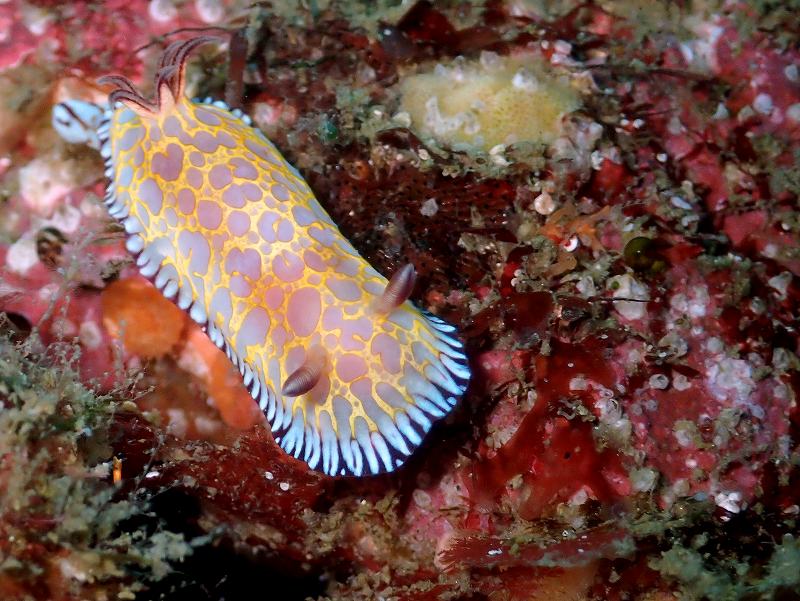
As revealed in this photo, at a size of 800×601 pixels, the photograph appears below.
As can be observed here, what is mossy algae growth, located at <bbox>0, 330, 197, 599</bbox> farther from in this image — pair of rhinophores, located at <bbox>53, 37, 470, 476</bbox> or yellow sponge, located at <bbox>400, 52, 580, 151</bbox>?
yellow sponge, located at <bbox>400, 52, 580, 151</bbox>

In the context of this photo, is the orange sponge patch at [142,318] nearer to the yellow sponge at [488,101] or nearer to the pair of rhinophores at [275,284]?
the pair of rhinophores at [275,284]

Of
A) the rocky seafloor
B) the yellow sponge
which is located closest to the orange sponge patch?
the rocky seafloor

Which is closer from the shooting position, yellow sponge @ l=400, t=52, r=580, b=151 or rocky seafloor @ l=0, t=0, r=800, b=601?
rocky seafloor @ l=0, t=0, r=800, b=601

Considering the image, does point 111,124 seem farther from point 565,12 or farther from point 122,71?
point 565,12

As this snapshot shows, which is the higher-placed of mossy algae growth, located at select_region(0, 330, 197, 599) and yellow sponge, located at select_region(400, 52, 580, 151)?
yellow sponge, located at select_region(400, 52, 580, 151)

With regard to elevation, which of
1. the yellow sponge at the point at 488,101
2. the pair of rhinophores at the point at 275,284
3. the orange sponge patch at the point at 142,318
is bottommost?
the orange sponge patch at the point at 142,318

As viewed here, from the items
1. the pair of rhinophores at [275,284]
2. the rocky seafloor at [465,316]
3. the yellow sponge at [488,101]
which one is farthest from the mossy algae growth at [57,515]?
the yellow sponge at [488,101]
